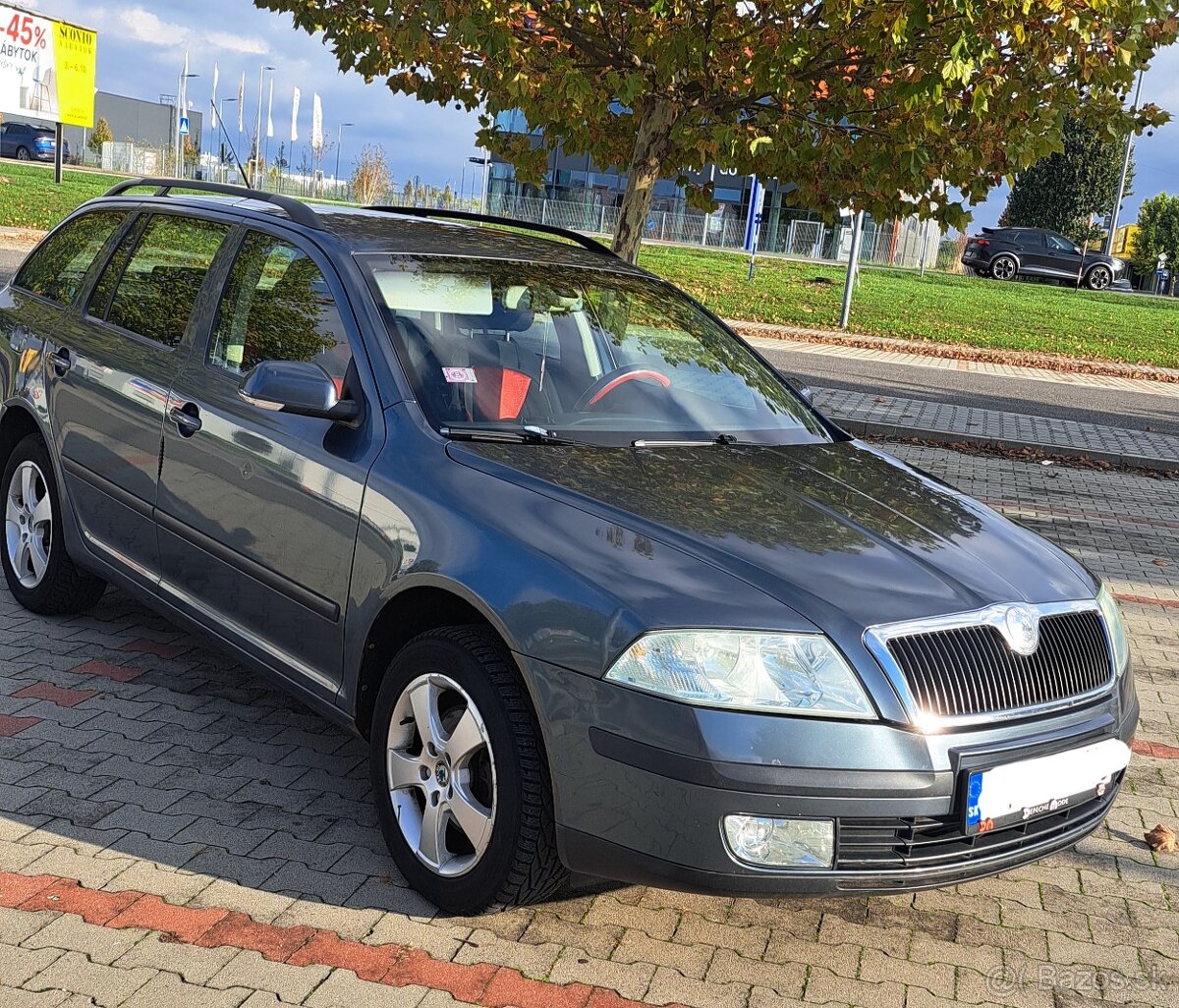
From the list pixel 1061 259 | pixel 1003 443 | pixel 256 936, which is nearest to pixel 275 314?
pixel 256 936

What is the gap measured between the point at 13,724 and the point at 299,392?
1.66m

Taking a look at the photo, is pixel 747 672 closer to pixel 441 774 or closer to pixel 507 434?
pixel 441 774

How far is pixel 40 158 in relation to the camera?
60.2 m

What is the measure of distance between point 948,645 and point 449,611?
1242mm

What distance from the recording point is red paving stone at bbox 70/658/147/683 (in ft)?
16.1

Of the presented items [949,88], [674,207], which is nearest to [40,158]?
[674,207]

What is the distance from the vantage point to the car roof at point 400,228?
4340 millimetres

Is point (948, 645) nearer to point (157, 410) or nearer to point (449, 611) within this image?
point (449, 611)

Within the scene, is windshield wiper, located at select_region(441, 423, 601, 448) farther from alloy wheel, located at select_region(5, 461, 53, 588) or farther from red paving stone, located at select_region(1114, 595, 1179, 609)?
red paving stone, located at select_region(1114, 595, 1179, 609)

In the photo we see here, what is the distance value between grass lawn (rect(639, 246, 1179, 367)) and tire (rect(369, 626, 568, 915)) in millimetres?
22373

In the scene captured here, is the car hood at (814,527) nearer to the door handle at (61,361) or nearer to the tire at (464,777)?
the tire at (464,777)

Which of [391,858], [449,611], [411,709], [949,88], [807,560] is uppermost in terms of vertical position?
[949,88]

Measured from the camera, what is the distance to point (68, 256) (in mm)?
5562

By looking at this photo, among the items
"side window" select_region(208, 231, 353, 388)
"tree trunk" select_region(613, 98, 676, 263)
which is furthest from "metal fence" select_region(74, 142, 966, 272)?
"side window" select_region(208, 231, 353, 388)
